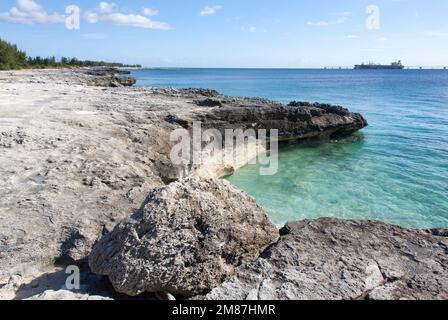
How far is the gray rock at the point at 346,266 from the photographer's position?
194 inches

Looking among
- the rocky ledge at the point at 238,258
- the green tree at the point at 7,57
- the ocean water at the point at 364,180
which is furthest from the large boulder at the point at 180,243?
the green tree at the point at 7,57

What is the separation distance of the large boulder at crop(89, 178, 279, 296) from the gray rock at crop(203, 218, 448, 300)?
31cm

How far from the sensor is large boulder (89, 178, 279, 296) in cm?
481

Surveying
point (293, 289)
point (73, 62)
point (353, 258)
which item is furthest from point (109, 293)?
point (73, 62)

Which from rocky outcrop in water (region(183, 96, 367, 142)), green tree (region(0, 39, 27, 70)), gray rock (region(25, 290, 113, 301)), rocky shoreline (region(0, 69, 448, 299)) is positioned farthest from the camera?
green tree (region(0, 39, 27, 70))

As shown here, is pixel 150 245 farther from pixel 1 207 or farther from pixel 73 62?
pixel 73 62

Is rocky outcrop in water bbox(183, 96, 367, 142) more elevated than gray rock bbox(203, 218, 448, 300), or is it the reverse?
rocky outcrop in water bbox(183, 96, 367, 142)

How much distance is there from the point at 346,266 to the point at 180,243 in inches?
98.6

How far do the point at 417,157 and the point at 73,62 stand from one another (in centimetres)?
11730

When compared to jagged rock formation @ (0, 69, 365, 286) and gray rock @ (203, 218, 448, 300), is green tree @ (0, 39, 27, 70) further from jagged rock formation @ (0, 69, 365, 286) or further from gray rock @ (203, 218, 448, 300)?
gray rock @ (203, 218, 448, 300)

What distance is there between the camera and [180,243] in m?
5.06

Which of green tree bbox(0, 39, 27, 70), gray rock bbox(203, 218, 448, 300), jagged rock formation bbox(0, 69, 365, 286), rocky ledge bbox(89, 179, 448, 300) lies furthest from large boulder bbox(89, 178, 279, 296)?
green tree bbox(0, 39, 27, 70)

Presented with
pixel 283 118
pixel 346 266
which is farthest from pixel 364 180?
pixel 346 266

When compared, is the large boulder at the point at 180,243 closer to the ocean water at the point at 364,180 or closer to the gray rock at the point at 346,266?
the gray rock at the point at 346,266
